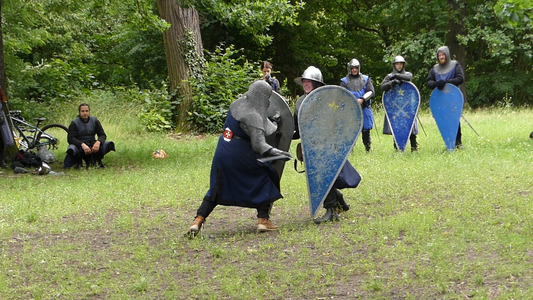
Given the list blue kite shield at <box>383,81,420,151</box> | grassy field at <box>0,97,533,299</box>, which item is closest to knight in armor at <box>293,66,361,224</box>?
grassy field at <box>0,97,533,299</box>

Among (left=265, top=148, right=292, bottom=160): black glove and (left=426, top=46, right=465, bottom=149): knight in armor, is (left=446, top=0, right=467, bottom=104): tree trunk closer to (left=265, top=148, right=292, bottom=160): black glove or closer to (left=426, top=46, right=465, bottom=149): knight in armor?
(left=426, top=46, right=465, bottom=149): knight in armor

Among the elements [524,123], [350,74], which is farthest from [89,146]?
[524,123]

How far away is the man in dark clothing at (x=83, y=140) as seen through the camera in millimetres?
13602

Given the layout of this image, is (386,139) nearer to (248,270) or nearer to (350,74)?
(350,74)

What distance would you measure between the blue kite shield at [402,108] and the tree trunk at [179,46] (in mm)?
8164

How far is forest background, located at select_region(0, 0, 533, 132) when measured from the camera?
1947cm

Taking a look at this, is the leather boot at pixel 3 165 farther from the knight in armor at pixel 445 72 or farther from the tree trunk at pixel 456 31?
the tree trunk at pixel 456 31

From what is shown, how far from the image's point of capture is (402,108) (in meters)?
12.7

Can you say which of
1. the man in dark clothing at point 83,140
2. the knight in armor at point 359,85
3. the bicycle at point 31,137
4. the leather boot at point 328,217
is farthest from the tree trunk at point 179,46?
the leather boot at point 328,217

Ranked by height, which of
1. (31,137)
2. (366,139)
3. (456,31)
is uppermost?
(456,31)

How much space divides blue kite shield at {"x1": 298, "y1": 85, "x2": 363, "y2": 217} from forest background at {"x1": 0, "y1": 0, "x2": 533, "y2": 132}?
651 centimetres

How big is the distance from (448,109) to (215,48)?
13.6 meters

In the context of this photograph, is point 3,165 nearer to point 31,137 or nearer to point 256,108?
point 31,137

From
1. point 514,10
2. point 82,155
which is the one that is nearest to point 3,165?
point 82,155
